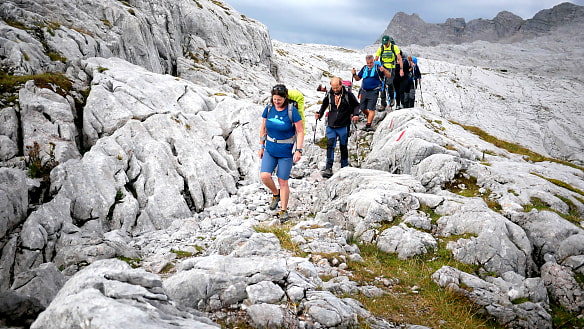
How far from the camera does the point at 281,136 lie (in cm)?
1116

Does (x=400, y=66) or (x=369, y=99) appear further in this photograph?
(x=400, y=66)

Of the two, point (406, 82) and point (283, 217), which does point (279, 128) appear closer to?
point (283, 217)

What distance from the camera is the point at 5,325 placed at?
12.7 ft

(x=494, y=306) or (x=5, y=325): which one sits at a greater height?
(x=5, y=325)

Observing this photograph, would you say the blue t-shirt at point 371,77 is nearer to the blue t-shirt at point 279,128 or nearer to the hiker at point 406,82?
the hiker at point 406,82

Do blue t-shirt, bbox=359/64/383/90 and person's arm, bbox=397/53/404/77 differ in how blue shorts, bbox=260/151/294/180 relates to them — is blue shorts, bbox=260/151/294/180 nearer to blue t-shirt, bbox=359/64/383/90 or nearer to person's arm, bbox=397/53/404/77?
blue t-shirt, bbox=359/64/383/90

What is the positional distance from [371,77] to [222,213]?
12.2 metres

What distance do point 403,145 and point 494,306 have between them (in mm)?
10633

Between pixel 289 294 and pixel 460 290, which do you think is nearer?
pixel 289 294

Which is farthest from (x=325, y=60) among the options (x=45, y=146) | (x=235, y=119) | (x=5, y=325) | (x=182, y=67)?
A: (x=5, y=325)

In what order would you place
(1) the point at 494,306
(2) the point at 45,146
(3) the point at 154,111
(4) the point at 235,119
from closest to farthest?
1. (1) the point at 494,306
2. (2) the point at 45,146
3. (3) the point at 154,111
4. (4) the point at 235,119

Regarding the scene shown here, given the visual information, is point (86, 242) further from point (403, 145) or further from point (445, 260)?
point (403, 145)

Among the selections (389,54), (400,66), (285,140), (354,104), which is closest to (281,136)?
(285,140)

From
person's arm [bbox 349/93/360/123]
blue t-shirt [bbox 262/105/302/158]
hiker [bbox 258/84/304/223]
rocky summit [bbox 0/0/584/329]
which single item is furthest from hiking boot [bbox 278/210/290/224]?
person's arm [bbox 349/93/360/123]
